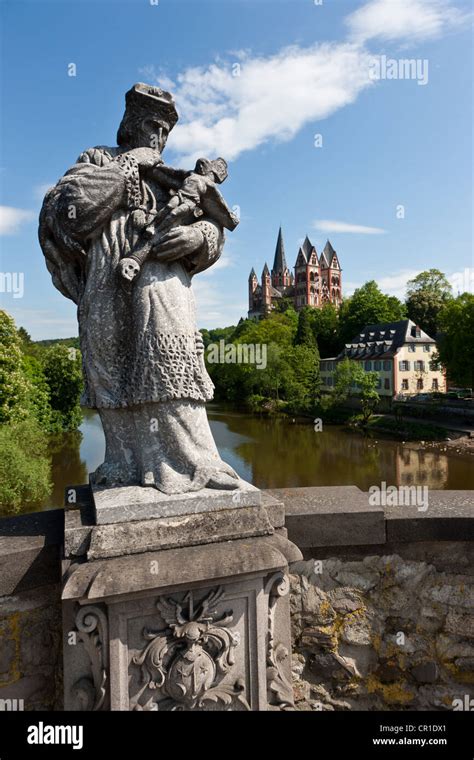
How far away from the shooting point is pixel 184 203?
9.24 ft

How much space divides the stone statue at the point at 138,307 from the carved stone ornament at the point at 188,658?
0.59m

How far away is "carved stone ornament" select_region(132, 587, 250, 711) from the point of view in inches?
90.4

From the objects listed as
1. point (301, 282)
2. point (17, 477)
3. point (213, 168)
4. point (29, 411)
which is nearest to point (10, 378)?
point (29, 411)

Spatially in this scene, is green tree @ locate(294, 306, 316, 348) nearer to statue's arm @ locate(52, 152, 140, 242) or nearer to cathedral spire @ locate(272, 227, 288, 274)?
statue's arm @ locate(52, 152, 140, 242)

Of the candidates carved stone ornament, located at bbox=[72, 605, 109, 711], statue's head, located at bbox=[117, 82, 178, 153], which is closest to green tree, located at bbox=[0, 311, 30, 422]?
statue's head, located at bbox=[117, 82, 178, 153]

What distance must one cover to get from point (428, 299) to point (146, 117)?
58686mm

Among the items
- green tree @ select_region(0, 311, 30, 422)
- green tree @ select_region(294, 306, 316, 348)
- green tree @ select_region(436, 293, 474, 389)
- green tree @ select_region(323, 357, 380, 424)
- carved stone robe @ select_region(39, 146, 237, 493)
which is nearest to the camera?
carved stone robe @ select_region(39, 146, 237, 493)

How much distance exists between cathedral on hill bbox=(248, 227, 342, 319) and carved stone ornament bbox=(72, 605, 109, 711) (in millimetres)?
98481

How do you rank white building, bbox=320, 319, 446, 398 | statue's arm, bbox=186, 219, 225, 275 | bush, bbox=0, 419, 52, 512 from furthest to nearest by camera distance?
1. white building, bbox=320, 319, 446, 398
2. bush, bbox=0, 419, 52, 512
3. statue's arm, bbox=186, 219, 225, 275

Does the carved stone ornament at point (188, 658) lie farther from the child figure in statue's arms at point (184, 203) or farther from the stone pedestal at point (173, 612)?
the child figure in statue's arms at point (184, 203)

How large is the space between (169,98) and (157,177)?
52 centimetres

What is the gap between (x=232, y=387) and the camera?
55531mm

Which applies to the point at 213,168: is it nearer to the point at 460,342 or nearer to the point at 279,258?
the point at 460,342

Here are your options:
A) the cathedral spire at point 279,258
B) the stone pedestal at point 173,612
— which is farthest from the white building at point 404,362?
the cathedral spire at point 279,258
